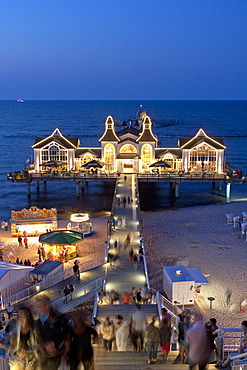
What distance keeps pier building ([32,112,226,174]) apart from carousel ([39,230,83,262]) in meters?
21.5

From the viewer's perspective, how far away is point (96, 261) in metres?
22.0

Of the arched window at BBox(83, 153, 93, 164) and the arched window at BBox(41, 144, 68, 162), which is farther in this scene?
the arched window at BBox(83, 153, 93, 164)

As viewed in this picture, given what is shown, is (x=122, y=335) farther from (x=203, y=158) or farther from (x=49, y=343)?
(x=203, y=158)

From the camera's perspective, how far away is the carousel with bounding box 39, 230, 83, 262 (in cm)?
→ 2398

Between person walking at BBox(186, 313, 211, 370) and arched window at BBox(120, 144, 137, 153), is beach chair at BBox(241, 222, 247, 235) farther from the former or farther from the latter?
person walking at BBox(186, 313, 211, 370)

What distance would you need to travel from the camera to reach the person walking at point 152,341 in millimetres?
9156

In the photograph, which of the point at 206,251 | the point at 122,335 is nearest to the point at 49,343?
the point at 122,335

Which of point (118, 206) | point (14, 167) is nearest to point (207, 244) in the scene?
point (118, 206)

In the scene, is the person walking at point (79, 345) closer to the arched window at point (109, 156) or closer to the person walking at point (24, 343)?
the person walking at point (24, 343)

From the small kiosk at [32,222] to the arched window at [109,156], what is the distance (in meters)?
17.8

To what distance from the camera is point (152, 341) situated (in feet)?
30.2

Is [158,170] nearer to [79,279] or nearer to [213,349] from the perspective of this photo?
[79,279]

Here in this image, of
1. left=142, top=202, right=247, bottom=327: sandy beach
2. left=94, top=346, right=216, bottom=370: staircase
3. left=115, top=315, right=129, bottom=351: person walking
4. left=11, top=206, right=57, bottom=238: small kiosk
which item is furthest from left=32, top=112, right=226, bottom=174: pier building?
left=94, top=346, right=216, bottom=370: staircase

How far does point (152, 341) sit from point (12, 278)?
35.6 ft
